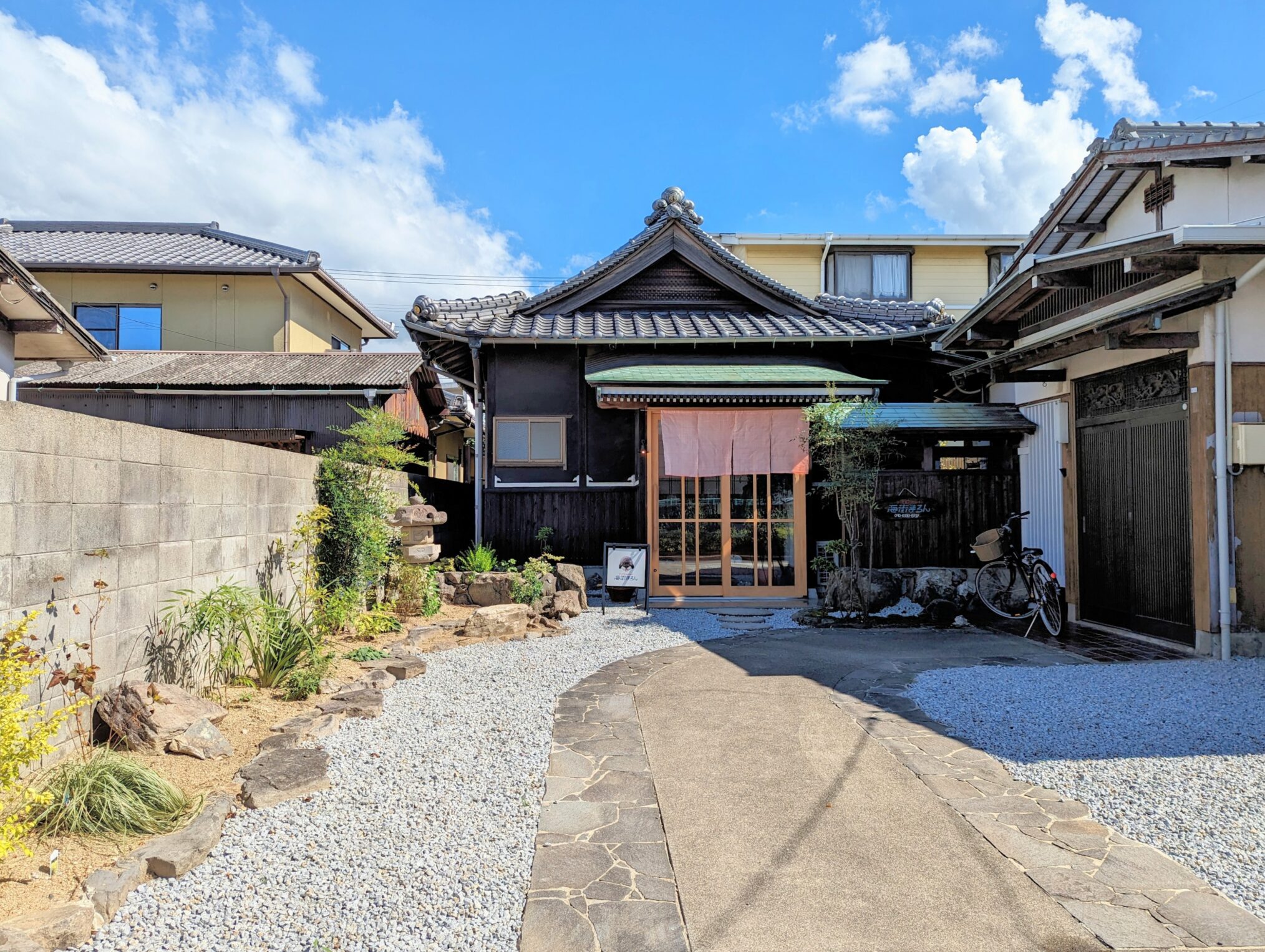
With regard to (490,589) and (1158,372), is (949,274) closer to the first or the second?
(1158,372)

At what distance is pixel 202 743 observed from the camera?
4.35 meters

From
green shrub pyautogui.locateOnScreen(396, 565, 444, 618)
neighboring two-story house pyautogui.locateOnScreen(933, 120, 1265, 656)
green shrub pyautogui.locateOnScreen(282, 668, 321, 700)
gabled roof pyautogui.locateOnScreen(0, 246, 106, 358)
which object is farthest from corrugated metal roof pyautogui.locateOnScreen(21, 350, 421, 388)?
neighboring two-story house pyautogui.locateOnScreen(933, 120, 1265, 656)

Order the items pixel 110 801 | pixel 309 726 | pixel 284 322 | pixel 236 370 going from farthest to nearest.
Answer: pixel 284 322 < pixel 236 370 < pixel 309 726 < pixel 110 801

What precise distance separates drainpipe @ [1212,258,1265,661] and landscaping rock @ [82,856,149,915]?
8.84 metres

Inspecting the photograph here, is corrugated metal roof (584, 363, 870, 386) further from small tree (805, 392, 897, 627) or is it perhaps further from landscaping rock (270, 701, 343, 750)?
landscaping rock (270, 701, 343, 750)

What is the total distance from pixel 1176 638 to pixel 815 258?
53.2 ft

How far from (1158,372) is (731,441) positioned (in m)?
5.39

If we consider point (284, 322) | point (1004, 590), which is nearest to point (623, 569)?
point (1004, 590)

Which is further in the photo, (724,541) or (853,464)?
(724,541)

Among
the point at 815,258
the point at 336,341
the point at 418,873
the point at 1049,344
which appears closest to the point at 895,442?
the point at 1049,344

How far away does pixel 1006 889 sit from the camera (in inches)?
126

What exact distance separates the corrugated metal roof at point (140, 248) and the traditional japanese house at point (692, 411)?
358 inches

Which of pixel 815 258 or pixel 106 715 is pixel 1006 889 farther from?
pixel 815 258

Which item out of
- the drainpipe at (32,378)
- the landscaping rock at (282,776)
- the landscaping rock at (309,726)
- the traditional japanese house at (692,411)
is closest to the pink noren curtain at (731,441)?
the traditional japanese house at (692,411)
